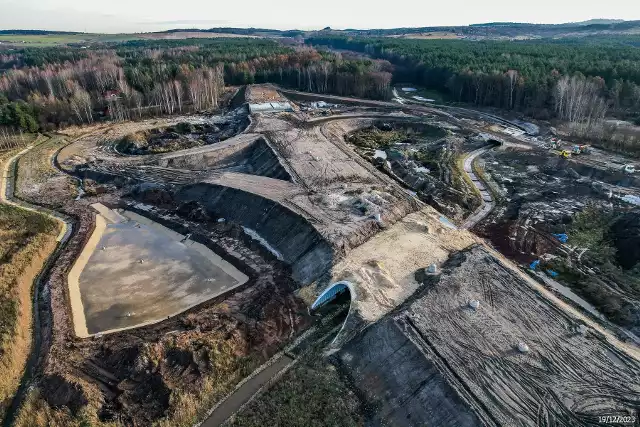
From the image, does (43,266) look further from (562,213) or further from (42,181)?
(562,213)

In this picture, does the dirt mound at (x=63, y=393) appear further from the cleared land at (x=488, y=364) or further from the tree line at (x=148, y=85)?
the tree line at (x=148, y=85)

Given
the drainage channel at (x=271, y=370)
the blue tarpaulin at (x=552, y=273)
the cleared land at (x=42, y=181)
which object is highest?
the cleared land at (x=42, y=181)

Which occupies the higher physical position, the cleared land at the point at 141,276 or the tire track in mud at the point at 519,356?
the tire track in mud at the point at 519,356

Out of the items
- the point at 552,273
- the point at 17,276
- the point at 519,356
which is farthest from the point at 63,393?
the point at 552,273

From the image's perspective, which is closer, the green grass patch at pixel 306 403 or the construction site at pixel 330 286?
the green grass patch at pixel 306 403

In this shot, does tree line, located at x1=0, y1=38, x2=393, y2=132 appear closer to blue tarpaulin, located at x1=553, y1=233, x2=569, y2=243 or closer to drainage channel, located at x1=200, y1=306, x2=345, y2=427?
Answer: blue tarpaulin, located at x1=553, y1=233, x2=569, y2=243

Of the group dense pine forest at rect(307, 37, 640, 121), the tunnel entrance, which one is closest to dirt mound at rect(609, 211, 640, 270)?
the tunnel entrance

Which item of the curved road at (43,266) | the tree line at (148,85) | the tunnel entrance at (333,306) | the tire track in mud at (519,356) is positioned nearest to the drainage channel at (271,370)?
the tunnel entrance at (333,306)

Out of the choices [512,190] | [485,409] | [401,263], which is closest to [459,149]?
[512,190]
